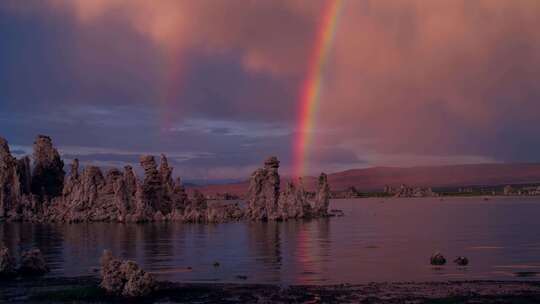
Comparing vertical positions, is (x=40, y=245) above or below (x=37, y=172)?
below

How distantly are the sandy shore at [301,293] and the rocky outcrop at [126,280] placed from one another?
2.04 ft

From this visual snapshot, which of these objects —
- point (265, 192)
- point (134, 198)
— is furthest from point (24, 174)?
point (265, 192)

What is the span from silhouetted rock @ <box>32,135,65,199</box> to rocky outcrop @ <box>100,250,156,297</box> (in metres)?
131

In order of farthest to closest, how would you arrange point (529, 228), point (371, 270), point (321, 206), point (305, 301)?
point (321, 206) → point (529, 228) → point (371, 270) → point (305, 301)

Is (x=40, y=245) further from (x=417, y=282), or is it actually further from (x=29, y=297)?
(x=417, y=282)

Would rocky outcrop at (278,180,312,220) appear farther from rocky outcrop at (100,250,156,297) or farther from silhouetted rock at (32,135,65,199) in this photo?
rocky outcrop at (100,250,156,297)

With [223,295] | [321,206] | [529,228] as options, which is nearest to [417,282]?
[223,295]

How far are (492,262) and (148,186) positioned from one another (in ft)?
331

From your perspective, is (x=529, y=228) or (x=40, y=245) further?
(x=529, y=228)

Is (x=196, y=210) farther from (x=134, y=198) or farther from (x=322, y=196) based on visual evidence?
(x=322, y=196)

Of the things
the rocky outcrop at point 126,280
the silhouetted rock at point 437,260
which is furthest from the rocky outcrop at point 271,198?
the rocky outcrop at point 126,280

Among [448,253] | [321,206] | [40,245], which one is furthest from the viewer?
[321,206]

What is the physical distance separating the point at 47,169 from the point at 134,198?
37.8 m

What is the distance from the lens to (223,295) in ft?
137
